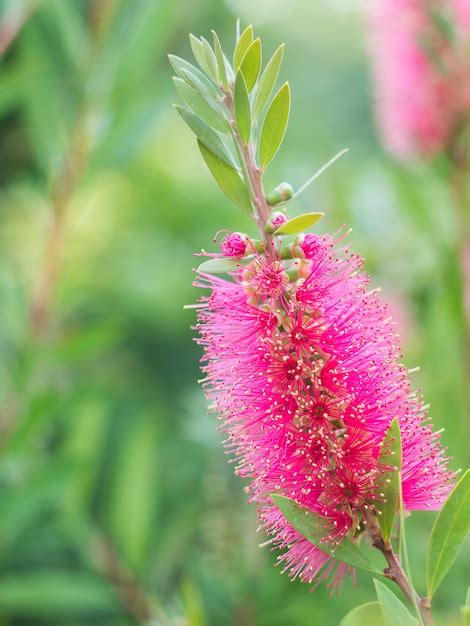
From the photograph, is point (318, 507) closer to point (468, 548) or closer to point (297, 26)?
point (468, 548)

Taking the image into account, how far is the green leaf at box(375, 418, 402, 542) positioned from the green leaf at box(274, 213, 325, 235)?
0.60 feet

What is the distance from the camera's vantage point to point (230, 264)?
0.86 meters

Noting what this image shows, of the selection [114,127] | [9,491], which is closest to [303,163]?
[114,127]

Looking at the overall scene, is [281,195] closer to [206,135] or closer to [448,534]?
[206,135]

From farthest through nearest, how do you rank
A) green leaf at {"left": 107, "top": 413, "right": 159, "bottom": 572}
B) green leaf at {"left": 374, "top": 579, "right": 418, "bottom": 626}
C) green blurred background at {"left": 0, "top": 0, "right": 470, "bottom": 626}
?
1. green leaf at {"left": 107, "top": 413, "right": 159, "bottom": 572}
2. green blurred background at {"left": 0, "top": 0, "right": 470, "bottom": 626}
3. green leaf at {"left": 374, "top": 579, "right": 418, "bottom": 626}

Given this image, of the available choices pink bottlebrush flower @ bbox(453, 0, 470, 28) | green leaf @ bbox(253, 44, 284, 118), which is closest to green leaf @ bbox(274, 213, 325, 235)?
green leaf @ bbox(253, 44, 284, 118)

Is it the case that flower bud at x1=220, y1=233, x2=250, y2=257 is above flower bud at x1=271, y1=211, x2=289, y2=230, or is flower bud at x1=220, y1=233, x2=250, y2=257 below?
above

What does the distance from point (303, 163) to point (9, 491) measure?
1109mm

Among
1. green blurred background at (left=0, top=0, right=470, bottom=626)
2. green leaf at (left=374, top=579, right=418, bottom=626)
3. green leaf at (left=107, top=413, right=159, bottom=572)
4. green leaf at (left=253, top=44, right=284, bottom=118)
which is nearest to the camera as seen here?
green leaf at (left=374, top=579, right=418, bottom=626)

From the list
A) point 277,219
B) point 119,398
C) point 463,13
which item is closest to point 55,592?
point 119,398

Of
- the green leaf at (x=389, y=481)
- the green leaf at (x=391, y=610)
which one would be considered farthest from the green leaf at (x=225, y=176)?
the green leaf at (x=391, y=610)

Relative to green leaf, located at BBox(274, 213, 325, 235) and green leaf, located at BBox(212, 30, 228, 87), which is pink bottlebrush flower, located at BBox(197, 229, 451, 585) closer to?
green leaf, located at BBox(274, 213, 325, 235)

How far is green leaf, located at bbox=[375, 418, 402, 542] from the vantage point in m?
0.77

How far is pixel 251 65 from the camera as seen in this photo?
32.1 inches
